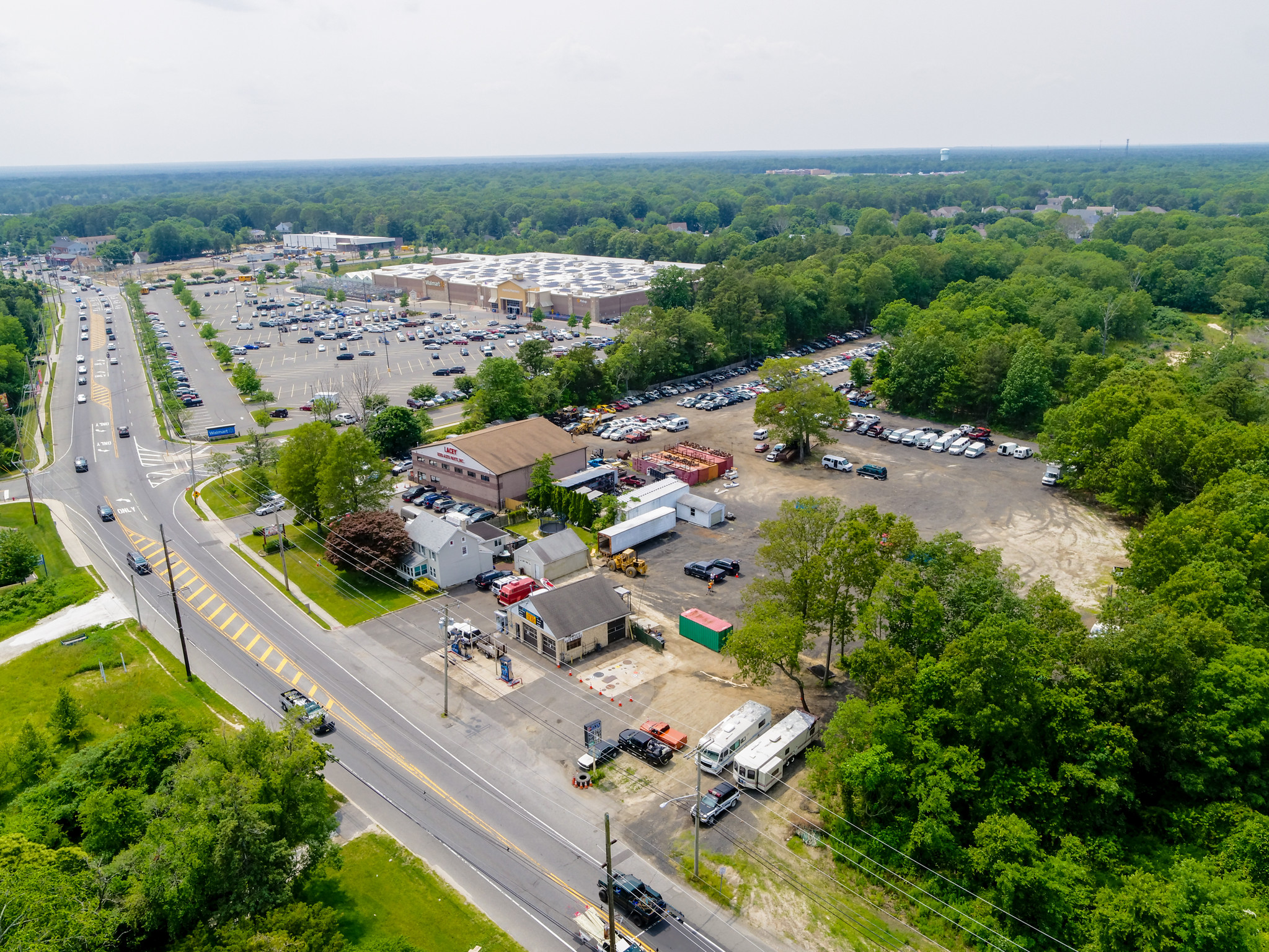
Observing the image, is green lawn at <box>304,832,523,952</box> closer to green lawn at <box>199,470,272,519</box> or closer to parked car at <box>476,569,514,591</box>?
parked car at <box>476,569,514,591</box>

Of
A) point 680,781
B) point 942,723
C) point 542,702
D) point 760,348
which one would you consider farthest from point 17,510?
point 760,348

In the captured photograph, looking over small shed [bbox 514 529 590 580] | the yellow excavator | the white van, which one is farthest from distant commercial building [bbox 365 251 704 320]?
small shed [bbox 514 529 590 580]

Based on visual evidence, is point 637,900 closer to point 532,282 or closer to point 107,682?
point 107,682

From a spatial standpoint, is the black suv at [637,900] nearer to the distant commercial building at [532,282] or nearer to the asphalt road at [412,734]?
the asphalt road at [412,734]

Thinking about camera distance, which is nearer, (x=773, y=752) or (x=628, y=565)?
(x=773, y=752)

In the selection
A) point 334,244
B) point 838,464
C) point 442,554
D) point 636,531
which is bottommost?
point 838,464

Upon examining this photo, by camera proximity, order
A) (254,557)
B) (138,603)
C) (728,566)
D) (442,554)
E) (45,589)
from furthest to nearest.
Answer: (254,557) → (728,566) → (45,589) → (442,554) → (138,603)

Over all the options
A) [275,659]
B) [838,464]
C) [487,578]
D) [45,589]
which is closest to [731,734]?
[487,578]
